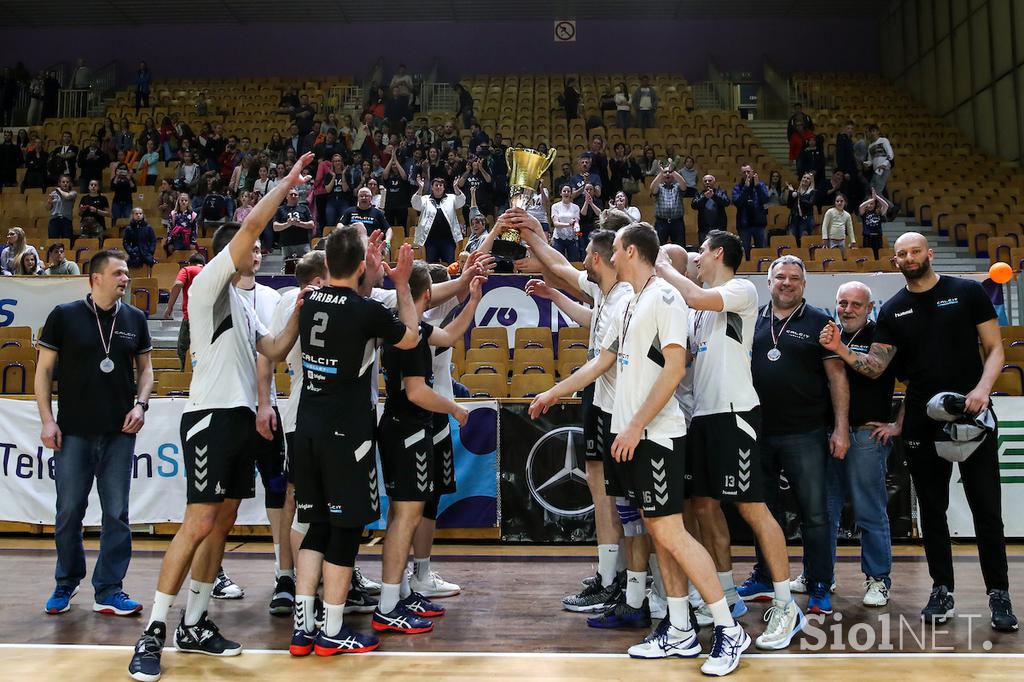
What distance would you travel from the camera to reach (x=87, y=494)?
16.7ft

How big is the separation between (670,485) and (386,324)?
156 cm

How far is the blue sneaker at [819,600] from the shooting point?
4.88 metres

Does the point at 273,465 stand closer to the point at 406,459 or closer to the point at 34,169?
the point at 406,459

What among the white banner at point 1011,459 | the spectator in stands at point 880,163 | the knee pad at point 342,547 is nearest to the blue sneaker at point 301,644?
the knee pad at point 342,547

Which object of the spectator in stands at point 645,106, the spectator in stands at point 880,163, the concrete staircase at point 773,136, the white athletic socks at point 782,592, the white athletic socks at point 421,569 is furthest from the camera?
the concrete staircase at point 773,136

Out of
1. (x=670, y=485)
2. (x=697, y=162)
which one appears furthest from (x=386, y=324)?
(x=697, y=162)

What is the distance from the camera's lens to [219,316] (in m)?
4.32

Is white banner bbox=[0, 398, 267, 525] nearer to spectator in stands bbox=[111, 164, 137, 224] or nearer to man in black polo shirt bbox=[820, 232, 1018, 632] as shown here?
man in black polo shirt bbox=[820, 232, 1018, 632]

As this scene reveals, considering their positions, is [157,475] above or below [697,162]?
below

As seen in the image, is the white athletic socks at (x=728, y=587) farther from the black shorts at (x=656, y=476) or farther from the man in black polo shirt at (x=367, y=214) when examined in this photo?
the man in black polo shirt at (x=367, y=214)

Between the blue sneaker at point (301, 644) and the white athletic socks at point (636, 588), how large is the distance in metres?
1.69

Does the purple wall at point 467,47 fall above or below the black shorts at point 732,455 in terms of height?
above

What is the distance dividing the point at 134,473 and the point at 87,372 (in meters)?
2.41

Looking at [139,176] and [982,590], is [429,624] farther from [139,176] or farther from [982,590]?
[139,176]
